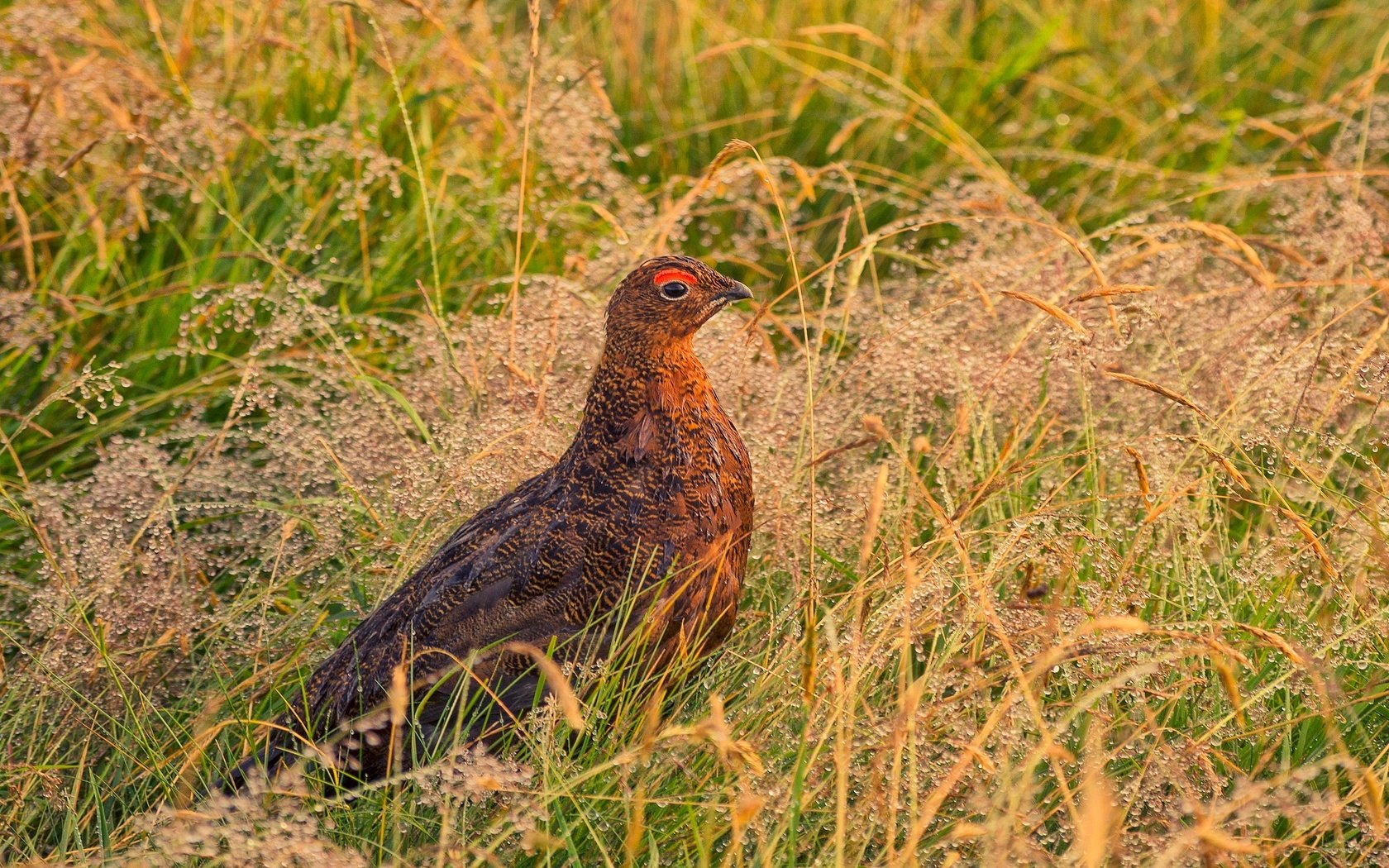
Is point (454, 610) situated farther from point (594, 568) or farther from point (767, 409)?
point (767, 409)

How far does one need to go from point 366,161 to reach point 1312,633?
3326 mm

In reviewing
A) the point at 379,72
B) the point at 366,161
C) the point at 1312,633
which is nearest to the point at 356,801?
the point at 1312,633

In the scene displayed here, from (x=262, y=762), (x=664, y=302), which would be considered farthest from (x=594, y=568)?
(x=262, y=762)

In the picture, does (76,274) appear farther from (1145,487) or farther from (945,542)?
(1145,487)

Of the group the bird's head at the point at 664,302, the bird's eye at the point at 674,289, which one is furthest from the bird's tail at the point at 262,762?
the bird's eye at the point at 674,289

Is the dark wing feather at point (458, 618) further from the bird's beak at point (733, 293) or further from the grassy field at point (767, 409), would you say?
the bird's beak at point (733, 293)

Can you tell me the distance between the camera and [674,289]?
135 inches

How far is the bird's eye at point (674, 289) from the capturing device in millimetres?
3426

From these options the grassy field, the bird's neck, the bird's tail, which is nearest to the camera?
the grassy field

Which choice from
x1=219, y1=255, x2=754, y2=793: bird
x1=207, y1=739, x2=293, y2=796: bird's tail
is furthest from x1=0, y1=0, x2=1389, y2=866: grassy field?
x1=219, y1=255, x2=754, y2=793: bird

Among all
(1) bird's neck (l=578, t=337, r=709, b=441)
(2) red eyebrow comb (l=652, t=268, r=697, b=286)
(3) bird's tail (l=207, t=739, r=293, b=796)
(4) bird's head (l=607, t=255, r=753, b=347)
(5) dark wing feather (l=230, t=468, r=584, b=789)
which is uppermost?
(2) red eyebrow comb (l=652, t=268, r=697, b=286)

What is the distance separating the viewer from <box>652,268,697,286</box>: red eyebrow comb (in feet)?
11.2

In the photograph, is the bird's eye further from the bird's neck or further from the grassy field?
the grassy field

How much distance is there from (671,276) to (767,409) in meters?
0.69
